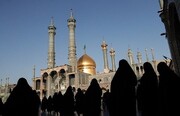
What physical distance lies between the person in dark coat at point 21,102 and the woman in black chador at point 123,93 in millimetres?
2217

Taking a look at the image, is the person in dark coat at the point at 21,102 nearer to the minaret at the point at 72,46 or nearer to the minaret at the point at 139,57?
the minaret at the point at 72,46

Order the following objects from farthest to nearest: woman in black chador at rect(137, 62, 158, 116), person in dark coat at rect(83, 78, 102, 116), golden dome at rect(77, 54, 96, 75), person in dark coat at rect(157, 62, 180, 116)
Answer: golden dome at rect(77, 54, 96, 75), person in dark coat at rect(83, 78, 102, 116), woman in black chador at rect(137, 62, 158, 116), person in dark coat at rect(157, 62, 180, 116)

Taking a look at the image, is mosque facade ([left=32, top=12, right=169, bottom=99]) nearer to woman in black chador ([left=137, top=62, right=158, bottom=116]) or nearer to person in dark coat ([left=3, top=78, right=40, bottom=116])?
person in dark coat ([left=3, top=78, right=40, bottom=116])

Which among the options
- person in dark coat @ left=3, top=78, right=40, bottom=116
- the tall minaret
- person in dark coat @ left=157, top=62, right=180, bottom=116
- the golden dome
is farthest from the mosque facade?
person in dark coat @ left=157, top=62, right=180, bottom=116

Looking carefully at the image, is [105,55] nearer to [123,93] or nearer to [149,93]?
[123,93]

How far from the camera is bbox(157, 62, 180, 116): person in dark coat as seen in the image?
4.07m

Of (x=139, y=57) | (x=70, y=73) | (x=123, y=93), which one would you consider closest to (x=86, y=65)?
(x=70, y=73)

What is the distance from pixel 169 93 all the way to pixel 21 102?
3648 mm

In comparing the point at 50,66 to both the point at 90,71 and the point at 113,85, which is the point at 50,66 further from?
the point at 113,85

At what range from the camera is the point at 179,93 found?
4078 millimetres

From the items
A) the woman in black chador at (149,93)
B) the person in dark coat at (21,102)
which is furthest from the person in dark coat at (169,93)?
the person in dark coat at (21,102)

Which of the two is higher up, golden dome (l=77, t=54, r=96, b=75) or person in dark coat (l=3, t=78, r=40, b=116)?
golden dome (l=77, t=54, r=96, b=75)

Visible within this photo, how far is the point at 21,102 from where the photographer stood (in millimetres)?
5582

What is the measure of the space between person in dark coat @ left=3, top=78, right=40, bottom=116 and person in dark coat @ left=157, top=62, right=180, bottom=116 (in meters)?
3.35
